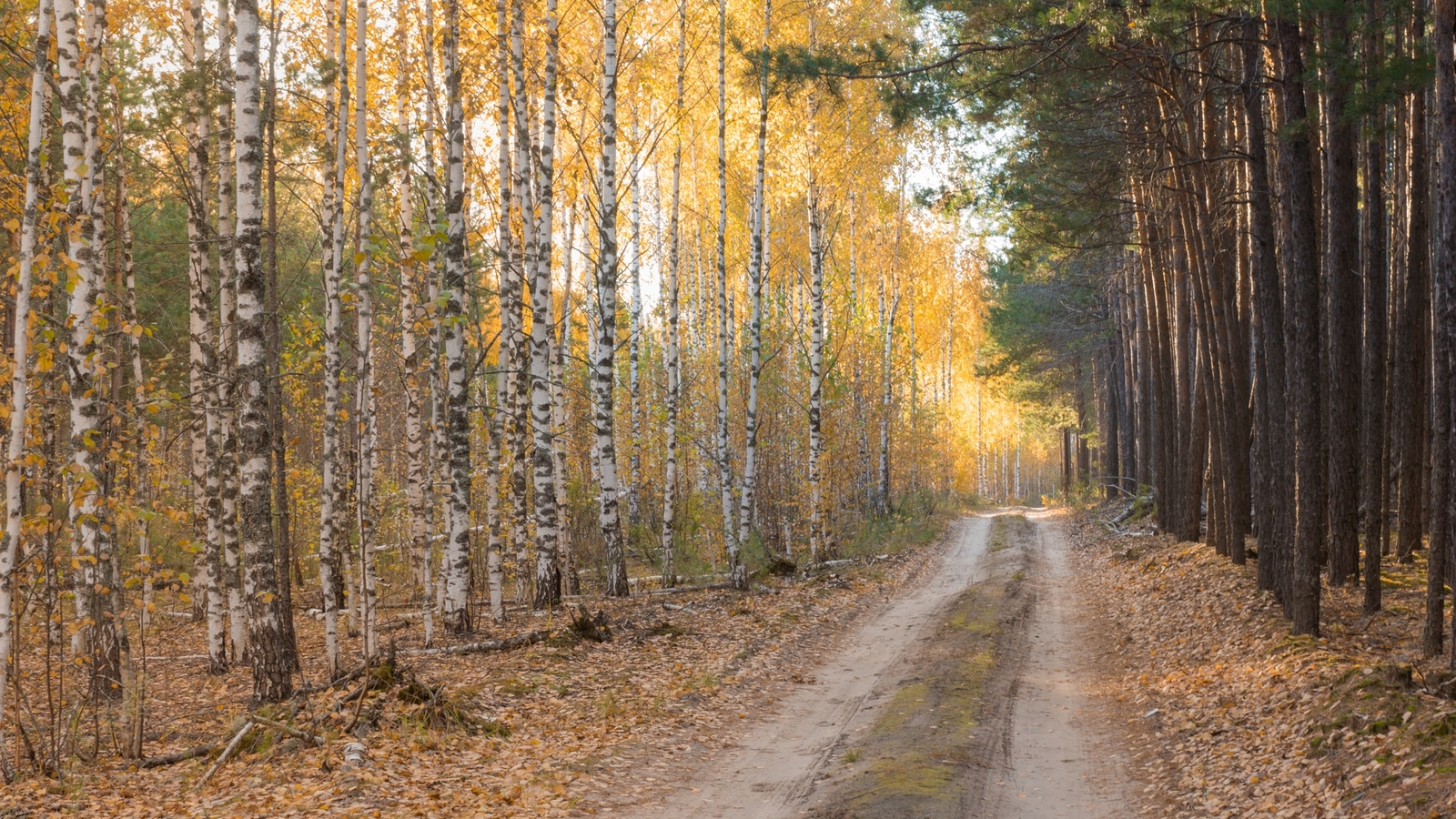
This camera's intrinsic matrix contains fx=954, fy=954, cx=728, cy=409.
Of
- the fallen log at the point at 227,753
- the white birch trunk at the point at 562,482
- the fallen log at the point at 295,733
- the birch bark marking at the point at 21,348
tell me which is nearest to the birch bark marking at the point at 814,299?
the white birch trunk at the point at 562,482

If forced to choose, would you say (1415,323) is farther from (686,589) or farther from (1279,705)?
(686,589)

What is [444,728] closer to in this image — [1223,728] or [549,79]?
[1223,728]

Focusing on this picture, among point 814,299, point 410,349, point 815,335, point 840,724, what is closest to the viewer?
point 840,724

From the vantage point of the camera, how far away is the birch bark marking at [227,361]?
33.3ft

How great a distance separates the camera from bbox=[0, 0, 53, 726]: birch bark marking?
612 centimetres

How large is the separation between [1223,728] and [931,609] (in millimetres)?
7401

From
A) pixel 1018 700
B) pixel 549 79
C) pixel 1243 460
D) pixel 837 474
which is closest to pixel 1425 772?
pixel 1018 700

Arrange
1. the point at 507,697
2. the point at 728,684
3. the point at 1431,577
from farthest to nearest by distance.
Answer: the point at 728,684 < the point at 507,697 < the point at 1431,577

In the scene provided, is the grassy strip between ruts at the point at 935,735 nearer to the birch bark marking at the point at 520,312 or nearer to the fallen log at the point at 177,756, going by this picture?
the fallen log at the point at 177,756

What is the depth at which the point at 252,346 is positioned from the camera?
8094mm

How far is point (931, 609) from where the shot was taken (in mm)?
15164

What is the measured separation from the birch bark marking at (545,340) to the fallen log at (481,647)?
2.14m

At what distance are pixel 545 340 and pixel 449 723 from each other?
5.95 metres

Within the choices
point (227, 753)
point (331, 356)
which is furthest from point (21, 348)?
point (331, 356)
